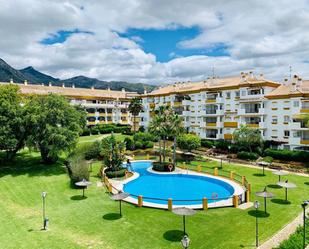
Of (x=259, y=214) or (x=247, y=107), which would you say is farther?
(x=247, y=107)

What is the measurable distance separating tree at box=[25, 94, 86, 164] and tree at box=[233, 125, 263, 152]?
2767 centimetres

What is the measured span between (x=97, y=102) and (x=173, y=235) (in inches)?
2819

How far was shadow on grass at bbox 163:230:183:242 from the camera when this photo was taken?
63.9 feet

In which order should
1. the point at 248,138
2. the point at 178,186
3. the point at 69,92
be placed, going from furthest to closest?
the point at 69,92 → the point at 248,138 → the point at 178,186

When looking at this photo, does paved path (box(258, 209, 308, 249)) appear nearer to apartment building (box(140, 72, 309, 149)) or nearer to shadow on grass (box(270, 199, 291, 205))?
shadow on grass (box(270, 199, 291, 205))

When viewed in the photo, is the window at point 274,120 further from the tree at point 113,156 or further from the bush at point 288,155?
the tree at point 113,156

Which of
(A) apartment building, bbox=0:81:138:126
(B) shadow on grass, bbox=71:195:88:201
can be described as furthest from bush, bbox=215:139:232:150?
(A) apartment building, bbox=0:81:138:126

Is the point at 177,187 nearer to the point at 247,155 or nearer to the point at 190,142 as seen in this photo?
the point at 190,142

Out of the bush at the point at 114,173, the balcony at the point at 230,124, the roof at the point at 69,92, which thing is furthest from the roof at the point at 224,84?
the bush at the point at 114,173

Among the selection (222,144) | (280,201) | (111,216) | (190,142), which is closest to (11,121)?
(111,216)

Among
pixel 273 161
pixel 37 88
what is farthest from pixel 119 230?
pixel 37 88

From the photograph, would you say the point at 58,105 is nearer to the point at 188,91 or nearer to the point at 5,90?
the point at 5,90

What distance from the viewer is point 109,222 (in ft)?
74.0

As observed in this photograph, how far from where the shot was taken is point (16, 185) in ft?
109
